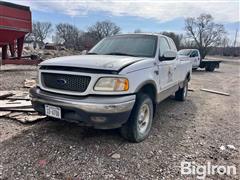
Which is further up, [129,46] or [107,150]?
[129,46]

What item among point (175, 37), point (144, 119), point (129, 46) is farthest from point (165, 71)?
point (175, 37)

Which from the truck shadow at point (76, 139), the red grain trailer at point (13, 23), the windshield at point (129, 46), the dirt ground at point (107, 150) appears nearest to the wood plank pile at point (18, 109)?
the dirt ground at point (107, 150)

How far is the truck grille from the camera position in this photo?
115 inches

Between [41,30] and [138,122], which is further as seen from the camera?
[41,30]

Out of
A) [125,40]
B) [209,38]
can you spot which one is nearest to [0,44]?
[125,40]

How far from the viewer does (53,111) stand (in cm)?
305

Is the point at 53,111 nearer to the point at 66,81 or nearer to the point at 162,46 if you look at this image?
the point at 66,81

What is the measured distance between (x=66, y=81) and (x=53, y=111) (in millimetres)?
474

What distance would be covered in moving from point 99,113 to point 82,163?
2.42 ft

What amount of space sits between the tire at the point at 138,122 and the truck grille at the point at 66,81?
2.78 feet

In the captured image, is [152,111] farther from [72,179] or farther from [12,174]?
[12,174]

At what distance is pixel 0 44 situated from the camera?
11.0 metres

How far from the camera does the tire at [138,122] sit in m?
3.19

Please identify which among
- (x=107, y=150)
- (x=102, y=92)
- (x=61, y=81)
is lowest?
(x=107, y=150)
